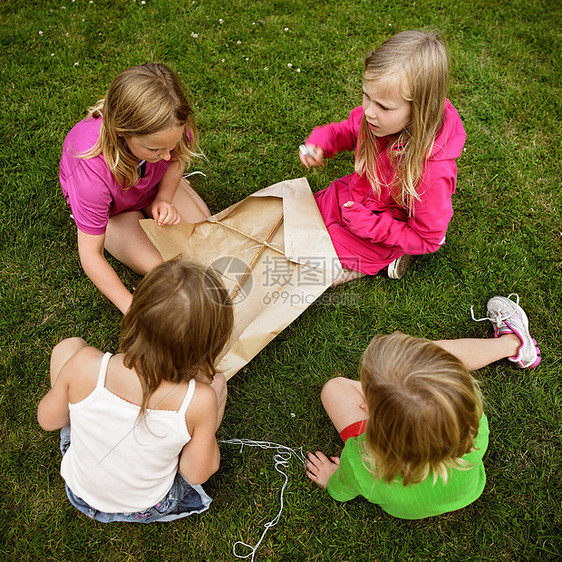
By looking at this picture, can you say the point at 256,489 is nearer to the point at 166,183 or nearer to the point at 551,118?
the point at 166,183

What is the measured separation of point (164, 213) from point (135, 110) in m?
0.52

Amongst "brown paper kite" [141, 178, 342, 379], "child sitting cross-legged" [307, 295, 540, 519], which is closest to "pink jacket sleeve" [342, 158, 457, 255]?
"brown paper kite" [141, 178, 342, 379]

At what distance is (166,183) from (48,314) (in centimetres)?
79

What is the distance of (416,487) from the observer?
1.43 meters

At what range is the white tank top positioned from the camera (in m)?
1.31

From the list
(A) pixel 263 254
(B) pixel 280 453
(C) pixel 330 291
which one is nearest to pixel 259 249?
(A) pixel 263 254

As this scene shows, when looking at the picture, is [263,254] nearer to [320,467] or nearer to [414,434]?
[320,467]

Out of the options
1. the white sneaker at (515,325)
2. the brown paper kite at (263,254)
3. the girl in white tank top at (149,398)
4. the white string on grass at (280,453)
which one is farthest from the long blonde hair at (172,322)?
the white sneaker at (515,325)

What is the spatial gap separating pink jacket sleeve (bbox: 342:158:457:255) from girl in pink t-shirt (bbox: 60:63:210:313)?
0.74 m

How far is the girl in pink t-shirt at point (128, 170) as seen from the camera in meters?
1.62

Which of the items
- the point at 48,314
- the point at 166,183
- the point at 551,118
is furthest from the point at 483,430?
the point at 551,118

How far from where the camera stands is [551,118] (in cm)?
271

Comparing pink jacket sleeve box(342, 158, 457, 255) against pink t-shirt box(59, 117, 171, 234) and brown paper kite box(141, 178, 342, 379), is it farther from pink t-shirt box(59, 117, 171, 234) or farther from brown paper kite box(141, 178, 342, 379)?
pink t-shirt box(59, 117, 171, 234)

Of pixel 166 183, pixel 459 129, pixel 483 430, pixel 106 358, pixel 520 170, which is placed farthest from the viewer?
pixel 520 170
